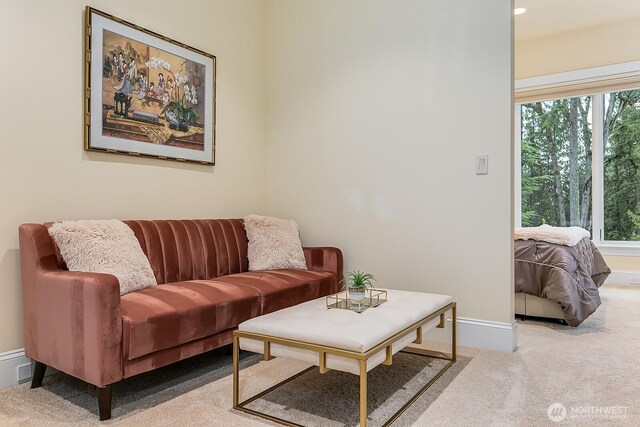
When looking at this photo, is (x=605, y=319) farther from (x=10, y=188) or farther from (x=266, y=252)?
(x=10, y=188)

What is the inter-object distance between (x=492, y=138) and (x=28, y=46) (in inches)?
107

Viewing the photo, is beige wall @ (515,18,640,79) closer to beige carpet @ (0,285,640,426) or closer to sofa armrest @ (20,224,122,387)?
beige carpet @ (0,285,640,426)

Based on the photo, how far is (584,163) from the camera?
18.6 ft

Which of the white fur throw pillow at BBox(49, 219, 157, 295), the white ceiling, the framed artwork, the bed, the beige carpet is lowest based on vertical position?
the beige carpet

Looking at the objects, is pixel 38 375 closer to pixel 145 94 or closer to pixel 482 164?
pixel 145 94

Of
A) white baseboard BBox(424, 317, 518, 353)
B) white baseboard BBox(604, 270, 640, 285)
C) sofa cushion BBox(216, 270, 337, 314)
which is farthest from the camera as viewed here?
white baseboard BBox(604, 270, 640, 285)

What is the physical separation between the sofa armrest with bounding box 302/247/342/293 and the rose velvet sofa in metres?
0.32

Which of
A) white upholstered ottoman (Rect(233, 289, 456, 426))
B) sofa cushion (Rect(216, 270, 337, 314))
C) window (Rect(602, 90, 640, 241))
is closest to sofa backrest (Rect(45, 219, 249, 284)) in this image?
sofa cushion (Rect(216, 270, 337, 314))

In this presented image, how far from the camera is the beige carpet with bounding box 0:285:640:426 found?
6.19 feet

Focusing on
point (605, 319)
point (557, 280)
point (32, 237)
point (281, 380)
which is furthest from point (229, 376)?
point (605, 319)

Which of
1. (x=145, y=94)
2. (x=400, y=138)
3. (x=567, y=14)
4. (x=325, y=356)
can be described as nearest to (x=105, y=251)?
(x=145, y=94)

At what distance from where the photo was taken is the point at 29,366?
2326 mm

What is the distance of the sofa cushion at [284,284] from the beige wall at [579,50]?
377 centimetres

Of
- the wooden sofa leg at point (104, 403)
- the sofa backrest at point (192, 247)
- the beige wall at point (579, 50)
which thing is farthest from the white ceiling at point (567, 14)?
the wooden sofa leg at point (104, 403)
